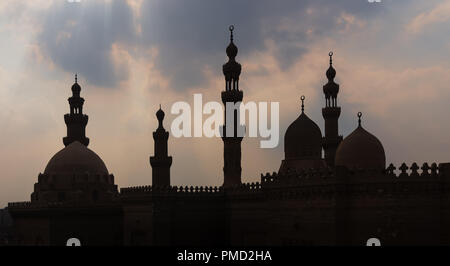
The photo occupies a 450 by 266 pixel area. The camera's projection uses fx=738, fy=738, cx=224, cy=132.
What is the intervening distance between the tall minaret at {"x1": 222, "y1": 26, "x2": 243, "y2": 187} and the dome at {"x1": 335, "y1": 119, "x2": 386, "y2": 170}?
10576 mm

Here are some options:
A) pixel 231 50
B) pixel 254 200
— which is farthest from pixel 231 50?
pixel 254 200

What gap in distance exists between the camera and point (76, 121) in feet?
210

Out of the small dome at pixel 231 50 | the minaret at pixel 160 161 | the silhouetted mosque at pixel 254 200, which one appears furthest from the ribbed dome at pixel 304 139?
the minaret at pixel 160 161

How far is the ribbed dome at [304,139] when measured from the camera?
45500mm

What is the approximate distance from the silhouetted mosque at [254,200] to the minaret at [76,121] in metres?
0.09

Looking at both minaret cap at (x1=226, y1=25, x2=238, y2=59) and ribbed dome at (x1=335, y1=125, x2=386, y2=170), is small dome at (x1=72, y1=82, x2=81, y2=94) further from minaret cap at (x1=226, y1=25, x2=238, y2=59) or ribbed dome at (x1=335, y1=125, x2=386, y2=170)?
ribbed dome at (x1=335, y1=125, x2=386, y2=170)

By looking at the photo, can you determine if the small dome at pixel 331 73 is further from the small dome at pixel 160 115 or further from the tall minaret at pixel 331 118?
the small dome at pixel 160 115

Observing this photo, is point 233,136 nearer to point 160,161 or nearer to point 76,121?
point 160,161

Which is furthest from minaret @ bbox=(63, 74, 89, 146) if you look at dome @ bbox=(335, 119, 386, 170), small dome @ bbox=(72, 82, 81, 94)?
dome @ bbox=(335, 119, 386, 170)

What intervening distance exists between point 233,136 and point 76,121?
65.7 ft

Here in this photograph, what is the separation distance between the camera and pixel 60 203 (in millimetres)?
53281
